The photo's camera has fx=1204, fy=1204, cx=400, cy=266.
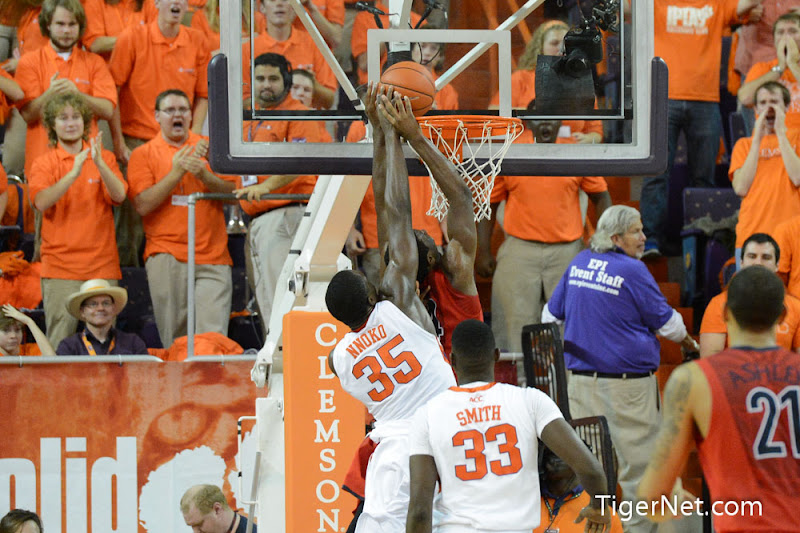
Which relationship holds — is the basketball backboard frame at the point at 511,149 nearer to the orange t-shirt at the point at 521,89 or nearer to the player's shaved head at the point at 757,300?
the orange t-shirt at the point at 521,89

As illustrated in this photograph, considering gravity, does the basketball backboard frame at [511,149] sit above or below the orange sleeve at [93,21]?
below

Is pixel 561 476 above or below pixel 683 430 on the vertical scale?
below

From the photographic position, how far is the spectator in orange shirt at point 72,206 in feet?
28.4

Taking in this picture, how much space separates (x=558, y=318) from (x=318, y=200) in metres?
2.40

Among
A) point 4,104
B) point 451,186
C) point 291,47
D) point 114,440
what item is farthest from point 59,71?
point 451,186

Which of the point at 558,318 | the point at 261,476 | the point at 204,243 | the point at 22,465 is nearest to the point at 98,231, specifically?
the point at 204,243

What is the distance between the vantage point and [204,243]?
8.90 meters

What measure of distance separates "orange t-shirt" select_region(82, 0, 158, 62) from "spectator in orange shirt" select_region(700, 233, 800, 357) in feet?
16.8

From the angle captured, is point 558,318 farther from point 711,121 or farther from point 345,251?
point 711,121

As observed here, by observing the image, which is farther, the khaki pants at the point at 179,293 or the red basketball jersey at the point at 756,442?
the khaki pants at the point at 179,293

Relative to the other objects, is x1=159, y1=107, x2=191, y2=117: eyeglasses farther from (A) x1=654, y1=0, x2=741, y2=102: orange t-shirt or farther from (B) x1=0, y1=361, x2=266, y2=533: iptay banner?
(A) x1=654, y1=0, x2=741, y2=102: orange t-shirt

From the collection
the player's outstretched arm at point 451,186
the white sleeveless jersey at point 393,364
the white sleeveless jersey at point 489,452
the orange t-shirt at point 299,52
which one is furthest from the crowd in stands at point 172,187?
the white sleeveless jersey at point 489,452

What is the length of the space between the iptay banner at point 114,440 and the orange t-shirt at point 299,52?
7.44 feet

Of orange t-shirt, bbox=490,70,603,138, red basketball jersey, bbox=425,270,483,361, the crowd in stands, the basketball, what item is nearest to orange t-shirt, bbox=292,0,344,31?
the crowd in stands
